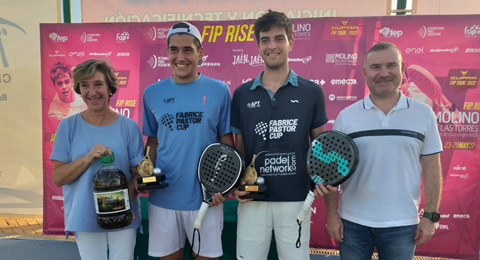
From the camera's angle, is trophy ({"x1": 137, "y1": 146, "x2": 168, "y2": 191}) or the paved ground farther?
the paved ground

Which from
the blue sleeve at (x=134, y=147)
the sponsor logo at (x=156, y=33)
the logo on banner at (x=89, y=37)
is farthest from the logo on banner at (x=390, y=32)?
the logo on banner at (x=89, y=37)

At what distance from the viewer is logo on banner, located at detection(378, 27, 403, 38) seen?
3.60 m

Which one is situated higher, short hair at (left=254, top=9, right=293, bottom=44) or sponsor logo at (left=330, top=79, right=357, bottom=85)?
short hair at (left=254, top=9, right=293, bottom=44)

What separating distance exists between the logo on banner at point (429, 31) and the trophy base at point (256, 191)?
2.83 meters

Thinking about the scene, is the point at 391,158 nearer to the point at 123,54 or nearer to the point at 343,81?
the point at 343,81

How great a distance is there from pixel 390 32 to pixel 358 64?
1.60ft

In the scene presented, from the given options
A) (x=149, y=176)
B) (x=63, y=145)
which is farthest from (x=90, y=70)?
(x=149, y=176)

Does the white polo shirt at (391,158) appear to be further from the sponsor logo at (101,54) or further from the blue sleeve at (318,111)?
the sponsor logo at (101,54)

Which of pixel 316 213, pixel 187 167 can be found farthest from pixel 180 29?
pixel 316 213

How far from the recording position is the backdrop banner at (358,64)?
3549mm

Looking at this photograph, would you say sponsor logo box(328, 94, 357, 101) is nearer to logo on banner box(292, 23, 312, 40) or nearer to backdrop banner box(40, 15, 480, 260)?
backdrop banner box(40, 15, 480, 260)

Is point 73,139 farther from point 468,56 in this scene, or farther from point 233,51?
point 468,56

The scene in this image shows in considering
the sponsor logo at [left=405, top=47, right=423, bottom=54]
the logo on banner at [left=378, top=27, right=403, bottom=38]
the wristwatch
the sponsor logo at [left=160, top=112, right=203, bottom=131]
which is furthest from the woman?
the sponsor logo at [left=405, top=47, right=423, bottom=54]

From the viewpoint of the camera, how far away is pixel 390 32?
3.61 meters
